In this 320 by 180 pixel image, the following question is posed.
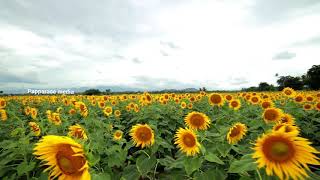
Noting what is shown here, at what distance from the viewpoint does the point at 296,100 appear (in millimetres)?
8953

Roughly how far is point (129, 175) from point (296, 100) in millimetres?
7058

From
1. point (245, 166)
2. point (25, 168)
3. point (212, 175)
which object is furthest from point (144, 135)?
point (245, 166)

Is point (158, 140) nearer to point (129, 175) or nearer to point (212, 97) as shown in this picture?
point (129, 175)

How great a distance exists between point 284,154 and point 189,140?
1312mm

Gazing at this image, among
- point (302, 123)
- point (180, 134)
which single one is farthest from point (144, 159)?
point (302, 123)

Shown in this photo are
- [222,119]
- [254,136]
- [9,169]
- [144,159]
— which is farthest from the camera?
[222,119]

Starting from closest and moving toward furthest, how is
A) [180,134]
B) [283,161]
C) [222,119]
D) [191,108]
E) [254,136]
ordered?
[283,161]
[180,134]
[254,136]
[222,119]
[191,108]

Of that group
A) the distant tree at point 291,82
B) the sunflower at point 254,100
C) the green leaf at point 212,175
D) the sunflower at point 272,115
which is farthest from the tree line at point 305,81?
the green leaf at point 212,175

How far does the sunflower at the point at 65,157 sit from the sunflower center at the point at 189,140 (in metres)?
1.31

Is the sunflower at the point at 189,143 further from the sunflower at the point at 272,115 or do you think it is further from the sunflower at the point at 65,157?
the sunflower at the point at 272,115

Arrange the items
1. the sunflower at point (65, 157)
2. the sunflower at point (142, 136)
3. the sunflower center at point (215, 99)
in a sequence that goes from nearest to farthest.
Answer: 1. the sunflower at point (65, 157)
2. the sunflower at point (142, 136)
3. the sunflower center at point (215, 99)

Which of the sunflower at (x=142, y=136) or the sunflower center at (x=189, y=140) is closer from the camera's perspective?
the sunflower center at (x=189, y=140)

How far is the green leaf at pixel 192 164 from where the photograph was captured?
2.82 metres

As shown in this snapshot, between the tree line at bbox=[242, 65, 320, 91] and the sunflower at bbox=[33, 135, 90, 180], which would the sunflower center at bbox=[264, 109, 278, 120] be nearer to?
the sunflower at bbox=[33, 135, 90, 180]
